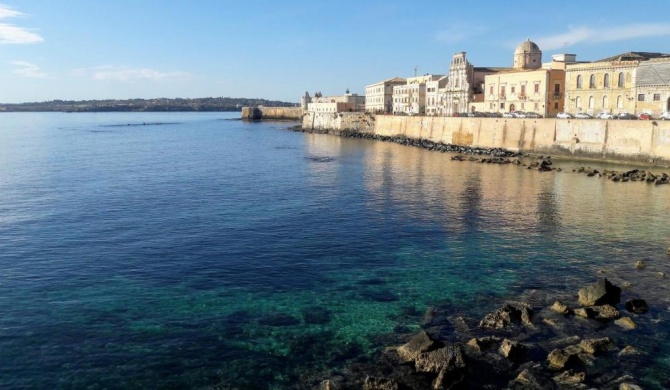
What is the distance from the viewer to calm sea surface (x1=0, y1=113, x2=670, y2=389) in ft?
52.5

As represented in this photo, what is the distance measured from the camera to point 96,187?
45.3 m

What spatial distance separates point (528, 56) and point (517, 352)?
88840 millimetres

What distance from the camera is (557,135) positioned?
209ft

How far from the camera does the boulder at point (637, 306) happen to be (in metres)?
18.8

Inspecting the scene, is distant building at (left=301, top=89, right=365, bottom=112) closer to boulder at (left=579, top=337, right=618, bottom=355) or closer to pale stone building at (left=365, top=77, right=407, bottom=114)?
pale stone building at (left=365, top=77, right=407, bottom=114)

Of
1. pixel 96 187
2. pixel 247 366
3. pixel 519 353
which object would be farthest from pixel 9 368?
pixel 96 187

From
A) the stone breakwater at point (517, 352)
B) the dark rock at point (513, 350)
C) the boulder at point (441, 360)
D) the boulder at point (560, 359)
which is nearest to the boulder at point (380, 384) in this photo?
the stone breakwater at point (517, 352)

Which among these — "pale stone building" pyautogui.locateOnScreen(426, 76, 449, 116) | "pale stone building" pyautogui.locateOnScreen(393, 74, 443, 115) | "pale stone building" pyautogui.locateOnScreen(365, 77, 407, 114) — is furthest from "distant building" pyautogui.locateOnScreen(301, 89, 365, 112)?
"pale stone building" pyautogui.locateOnScreen(426, 76, 449, 116)

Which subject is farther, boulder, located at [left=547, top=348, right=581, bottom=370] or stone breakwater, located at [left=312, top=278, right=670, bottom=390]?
boulder, located at [left=547, top=348, right=581, bottom=370]

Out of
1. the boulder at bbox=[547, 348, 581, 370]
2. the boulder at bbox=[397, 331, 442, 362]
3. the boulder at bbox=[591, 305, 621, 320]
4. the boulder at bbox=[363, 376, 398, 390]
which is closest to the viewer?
the boulder at bbox=[363, 376, 398, 390]

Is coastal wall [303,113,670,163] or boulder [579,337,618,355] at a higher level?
coastal wall [303,113,670,163]

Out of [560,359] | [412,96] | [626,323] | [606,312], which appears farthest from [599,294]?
[412,96]

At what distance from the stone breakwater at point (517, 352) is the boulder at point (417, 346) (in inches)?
1.1

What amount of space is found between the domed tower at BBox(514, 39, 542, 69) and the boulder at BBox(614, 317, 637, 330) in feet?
279
